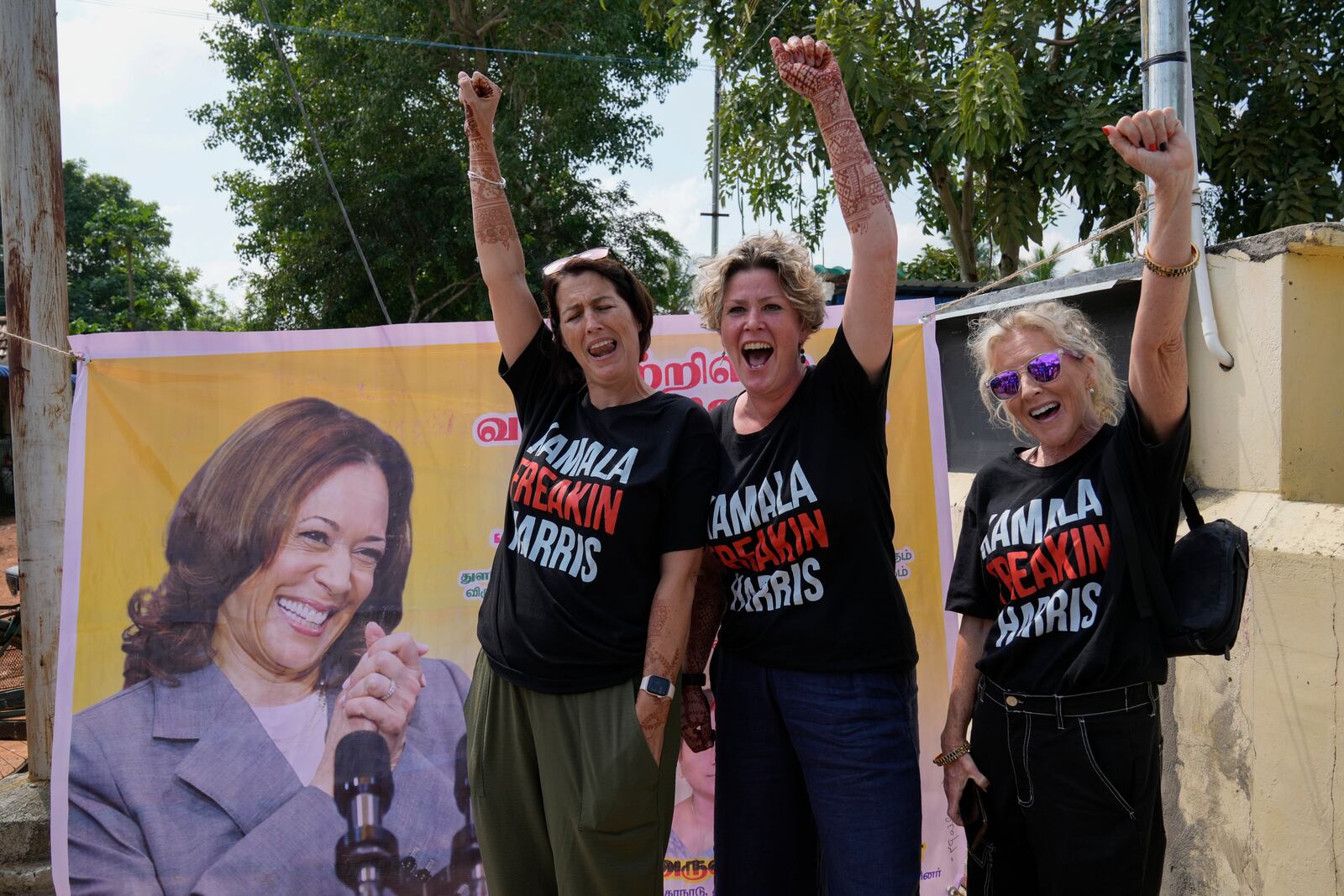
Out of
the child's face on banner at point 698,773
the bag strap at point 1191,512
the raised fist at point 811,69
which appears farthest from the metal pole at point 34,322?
the bag strap at point 1191,512

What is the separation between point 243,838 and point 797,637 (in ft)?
6.28

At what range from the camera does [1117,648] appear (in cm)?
191

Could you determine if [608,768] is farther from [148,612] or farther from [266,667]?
[148,612]

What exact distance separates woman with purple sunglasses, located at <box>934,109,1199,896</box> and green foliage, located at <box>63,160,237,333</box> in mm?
29283

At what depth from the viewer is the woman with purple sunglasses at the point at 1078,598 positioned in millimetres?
1849

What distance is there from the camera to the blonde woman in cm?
203

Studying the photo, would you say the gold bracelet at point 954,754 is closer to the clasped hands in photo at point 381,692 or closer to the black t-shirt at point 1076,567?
the black t-shirt at point 1076,567

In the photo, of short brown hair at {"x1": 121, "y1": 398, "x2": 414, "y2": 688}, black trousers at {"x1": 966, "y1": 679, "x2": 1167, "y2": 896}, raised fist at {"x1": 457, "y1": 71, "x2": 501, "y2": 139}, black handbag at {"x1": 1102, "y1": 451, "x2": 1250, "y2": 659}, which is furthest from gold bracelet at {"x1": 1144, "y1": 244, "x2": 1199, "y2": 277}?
short brown hair at {"x1": 121, "y1": 398, "x2": 414, "y2": 688}

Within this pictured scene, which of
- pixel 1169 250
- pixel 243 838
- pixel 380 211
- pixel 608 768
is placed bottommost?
pixel 243 838

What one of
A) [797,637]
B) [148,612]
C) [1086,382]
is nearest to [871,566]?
[797,637]

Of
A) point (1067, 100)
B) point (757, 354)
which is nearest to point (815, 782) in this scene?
point (757, 354)

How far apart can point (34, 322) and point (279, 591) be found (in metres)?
1.42

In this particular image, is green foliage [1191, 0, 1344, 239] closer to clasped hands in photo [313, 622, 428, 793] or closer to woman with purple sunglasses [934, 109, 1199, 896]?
woman with purple sunglasses [934, 109, 1199, 896]

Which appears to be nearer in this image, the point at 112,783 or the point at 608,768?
the point at 608,768
